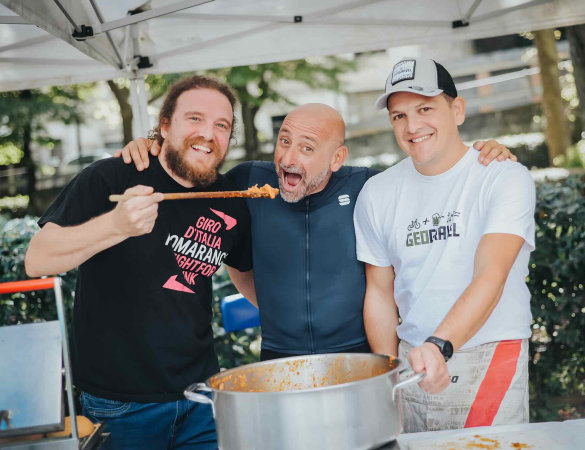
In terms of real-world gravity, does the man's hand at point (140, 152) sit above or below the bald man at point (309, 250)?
above

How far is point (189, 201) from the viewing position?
2.86 metres

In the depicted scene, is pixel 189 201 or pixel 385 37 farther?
pixel 385 37

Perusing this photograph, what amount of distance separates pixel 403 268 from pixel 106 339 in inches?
49.0

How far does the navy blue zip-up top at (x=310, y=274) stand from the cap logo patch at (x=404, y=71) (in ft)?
1.93

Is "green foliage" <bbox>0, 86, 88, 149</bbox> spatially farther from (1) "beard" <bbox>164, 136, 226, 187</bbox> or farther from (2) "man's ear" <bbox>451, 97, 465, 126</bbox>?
(2) "man's ear" <bbox>451, 97, 465, 126</bbox>

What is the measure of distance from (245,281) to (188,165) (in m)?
0.85

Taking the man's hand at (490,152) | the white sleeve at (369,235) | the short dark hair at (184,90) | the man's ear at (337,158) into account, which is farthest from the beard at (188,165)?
the man's hand at (490,152)

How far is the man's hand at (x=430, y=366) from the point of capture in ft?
6.25

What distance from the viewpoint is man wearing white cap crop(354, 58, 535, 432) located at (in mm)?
2533

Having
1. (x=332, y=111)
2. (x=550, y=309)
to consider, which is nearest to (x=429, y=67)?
(x=332, y=111)

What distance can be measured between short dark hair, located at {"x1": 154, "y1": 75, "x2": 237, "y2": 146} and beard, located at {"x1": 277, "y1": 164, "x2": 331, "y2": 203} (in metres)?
0.32

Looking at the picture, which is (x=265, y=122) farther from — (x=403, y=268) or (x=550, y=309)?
(x=403, y=268)

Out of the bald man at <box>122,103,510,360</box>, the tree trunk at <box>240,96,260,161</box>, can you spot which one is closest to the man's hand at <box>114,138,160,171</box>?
the bald man at <box>122,103,510,360</box>

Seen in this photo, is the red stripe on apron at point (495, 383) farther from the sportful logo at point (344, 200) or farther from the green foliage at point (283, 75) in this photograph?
the green foliage at point (283, 75)
